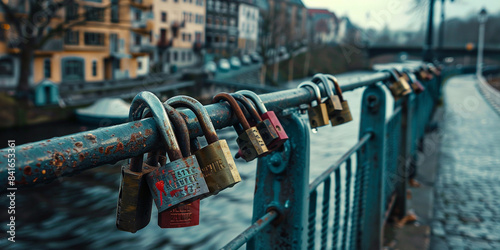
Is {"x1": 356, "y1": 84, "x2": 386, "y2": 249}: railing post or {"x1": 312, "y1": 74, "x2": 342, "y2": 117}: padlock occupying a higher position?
{"x1": 312, "y1": 74, "x2": 342, "y2": 117}: padlock

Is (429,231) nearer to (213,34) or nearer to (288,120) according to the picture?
(288,120)

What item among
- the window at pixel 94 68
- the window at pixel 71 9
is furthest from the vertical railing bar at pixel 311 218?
the window at pixel 94 68

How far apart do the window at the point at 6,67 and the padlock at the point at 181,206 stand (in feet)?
115

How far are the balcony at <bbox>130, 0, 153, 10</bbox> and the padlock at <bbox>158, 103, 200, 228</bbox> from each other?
1470 inches

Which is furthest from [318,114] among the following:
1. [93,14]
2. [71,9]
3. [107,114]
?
[71,9]

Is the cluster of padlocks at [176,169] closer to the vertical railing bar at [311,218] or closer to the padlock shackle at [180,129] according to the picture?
the padlock shackle at [180,129]

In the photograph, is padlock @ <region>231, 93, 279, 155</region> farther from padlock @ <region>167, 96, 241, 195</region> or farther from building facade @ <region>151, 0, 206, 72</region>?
building facade @ <region>151, 0, 206, 72</region>

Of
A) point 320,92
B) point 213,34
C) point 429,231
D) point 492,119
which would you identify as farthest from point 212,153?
point 213,34

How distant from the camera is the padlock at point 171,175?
0.76 meters

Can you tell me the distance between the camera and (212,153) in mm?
861

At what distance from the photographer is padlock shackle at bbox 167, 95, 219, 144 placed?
2.97 ft

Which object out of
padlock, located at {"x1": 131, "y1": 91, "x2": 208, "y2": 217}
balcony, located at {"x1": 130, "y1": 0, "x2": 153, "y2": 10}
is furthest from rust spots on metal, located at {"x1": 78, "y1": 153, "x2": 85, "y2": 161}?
balcony, located at {"x1": 130, "y1": 0, "x2": 153, "y2": 10}

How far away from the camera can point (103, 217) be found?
11.3 m

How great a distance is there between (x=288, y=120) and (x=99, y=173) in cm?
1467
